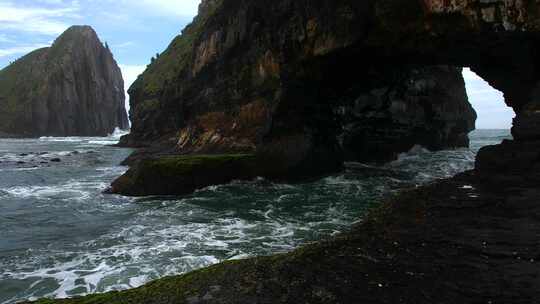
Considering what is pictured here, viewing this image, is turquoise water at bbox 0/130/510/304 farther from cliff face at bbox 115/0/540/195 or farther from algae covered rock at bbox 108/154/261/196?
cliff face at bbox 115/0/540/195

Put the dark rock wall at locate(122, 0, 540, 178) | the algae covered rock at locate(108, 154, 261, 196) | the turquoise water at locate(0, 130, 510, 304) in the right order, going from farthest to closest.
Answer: the algae covered rock at locate(108, 154, 261, 196) → the dark rock wall at locate(122, 0, 540, 178) → the turquoise water at locate(0, 130, 510, 304)

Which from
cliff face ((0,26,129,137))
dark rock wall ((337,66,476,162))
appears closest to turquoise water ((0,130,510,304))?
dark rock wall ((337,66,476,162))

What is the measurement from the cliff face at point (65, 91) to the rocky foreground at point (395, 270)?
158188 mm

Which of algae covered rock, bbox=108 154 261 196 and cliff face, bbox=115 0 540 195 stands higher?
cliff face, bbox=115 0 540 195

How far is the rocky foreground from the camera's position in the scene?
262 inches

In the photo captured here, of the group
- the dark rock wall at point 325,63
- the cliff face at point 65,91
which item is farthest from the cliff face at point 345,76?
the cliff face at point 65,91

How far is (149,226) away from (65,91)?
153m

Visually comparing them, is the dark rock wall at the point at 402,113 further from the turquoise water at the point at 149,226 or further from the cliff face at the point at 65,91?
the cliff face at the point at 65,91

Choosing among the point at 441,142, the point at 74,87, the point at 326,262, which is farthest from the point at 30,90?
the point at 326,262

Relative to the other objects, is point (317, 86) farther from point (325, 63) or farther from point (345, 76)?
point (345, 76)

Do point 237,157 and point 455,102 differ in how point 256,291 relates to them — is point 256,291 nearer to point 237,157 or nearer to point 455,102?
point 237,157

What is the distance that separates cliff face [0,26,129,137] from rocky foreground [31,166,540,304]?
158m

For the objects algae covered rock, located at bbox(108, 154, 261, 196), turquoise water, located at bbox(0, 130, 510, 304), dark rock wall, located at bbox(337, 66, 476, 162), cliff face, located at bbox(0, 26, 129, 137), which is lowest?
turquoise water, located at bbox(0, 130, 510, 304)

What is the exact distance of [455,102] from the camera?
50156 mm
